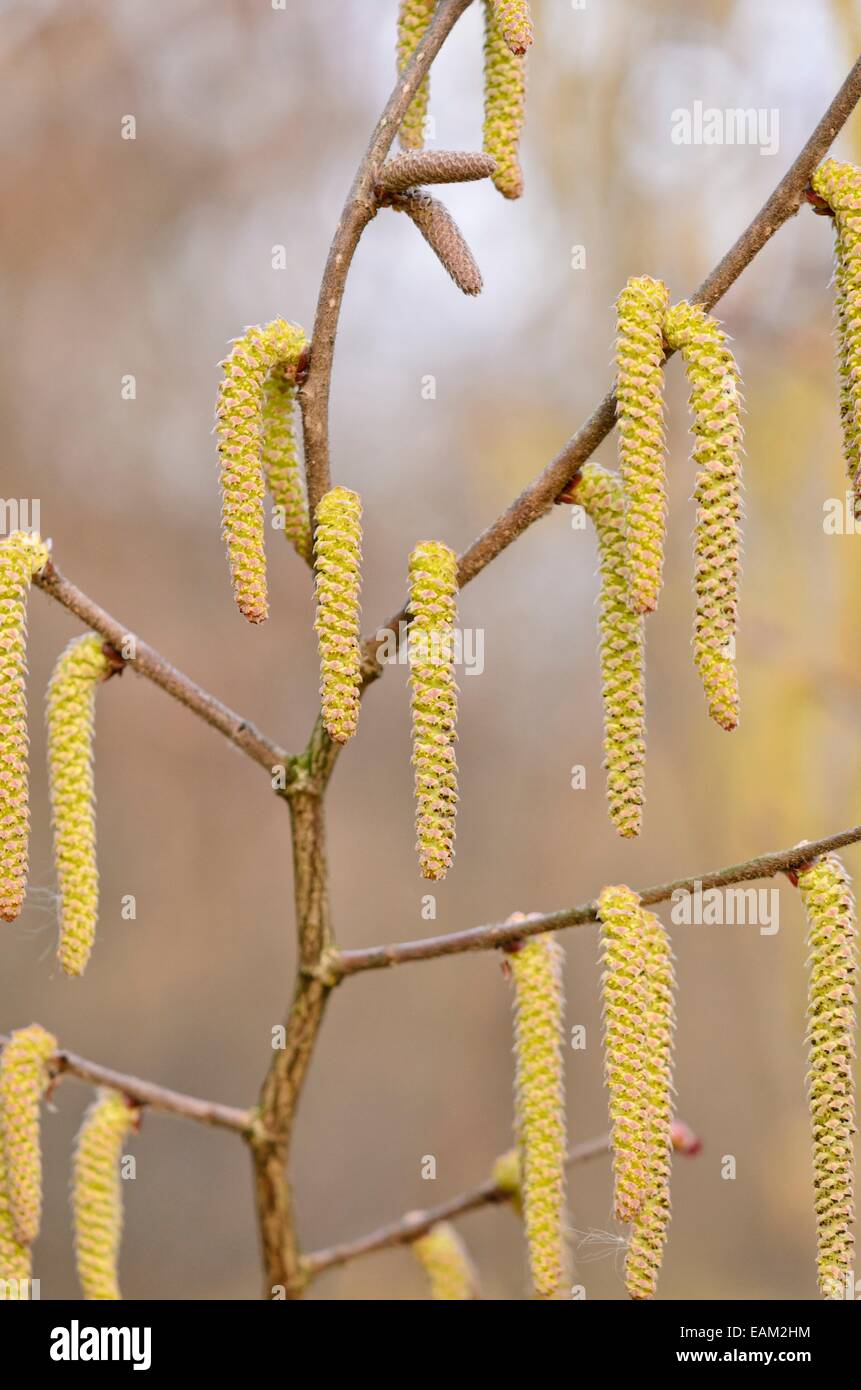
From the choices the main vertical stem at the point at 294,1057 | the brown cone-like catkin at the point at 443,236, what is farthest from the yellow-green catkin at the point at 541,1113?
the brown cone-like catkin at the point at 443,236

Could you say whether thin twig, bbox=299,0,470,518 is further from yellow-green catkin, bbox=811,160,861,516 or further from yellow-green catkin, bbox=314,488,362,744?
yellow-green catkin, bbox=811,160,861,516

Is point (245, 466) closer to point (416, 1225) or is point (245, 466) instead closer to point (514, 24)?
point (514, 24)

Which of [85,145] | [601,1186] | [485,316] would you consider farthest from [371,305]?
[601,1186]

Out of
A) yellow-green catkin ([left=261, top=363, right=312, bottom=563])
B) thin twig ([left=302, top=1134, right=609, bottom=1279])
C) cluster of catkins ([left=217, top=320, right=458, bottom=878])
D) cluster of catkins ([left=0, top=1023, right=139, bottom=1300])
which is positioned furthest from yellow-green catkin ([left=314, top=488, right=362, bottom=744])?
thin twig ([left=302, top=1134, right=609, bottom=1279])

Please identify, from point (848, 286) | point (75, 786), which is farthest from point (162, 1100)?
point (848, 286)

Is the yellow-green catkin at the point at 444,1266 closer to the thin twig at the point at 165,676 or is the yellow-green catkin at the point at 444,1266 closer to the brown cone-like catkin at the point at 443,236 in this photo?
the thin twig at the point at 165,676
